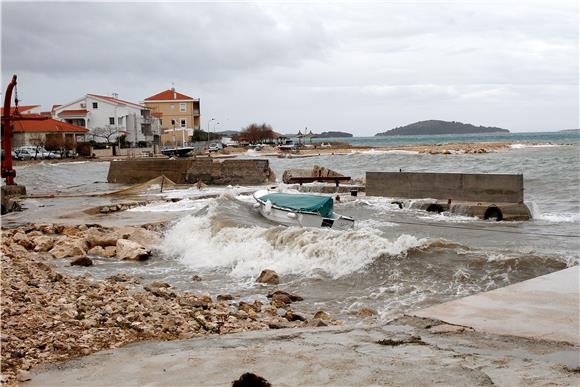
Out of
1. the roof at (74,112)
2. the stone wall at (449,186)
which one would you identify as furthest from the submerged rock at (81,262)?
the roof at (74,112)

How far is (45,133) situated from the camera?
87062 millimetres

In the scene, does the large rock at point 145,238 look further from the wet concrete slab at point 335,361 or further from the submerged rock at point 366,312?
the wet concrete slab at point 335,361

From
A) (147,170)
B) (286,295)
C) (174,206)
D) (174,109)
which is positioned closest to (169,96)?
(174,109)

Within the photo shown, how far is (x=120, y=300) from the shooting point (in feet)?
33.5

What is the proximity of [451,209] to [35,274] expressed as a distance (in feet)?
56.8

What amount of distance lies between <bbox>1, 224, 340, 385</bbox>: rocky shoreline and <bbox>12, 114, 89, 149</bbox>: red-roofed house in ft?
241

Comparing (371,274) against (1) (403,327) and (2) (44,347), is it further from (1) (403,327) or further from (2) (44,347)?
(2) (44,347)

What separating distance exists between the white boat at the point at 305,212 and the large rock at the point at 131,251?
508 centimetres

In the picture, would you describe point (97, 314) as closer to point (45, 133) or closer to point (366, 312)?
point (366, 312)

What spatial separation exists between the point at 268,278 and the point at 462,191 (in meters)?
14.9

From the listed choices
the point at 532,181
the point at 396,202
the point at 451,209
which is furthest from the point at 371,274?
the point at 532,181

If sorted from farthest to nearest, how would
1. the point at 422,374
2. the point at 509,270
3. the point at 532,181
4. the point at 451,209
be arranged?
the point at 532,181 → the point at 451,209 → the point at 509,270 → the point at 422,374

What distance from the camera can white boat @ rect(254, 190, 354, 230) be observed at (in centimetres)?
1991

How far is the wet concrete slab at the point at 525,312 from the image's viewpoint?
25.1 feet
